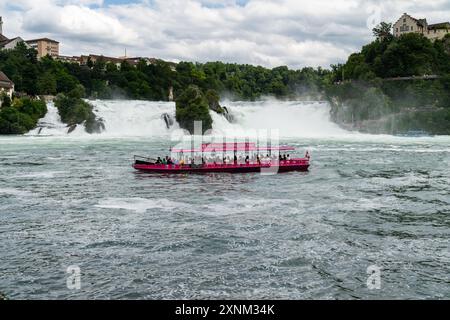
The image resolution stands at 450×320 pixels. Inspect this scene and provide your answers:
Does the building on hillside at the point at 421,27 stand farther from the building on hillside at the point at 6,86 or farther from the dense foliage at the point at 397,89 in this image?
the building on hillside at the point at 6,86

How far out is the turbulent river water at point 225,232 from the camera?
14.0m

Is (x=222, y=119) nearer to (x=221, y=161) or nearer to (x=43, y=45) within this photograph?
(x=221, y=161)

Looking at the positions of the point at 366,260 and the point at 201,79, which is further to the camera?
the point at 201,79

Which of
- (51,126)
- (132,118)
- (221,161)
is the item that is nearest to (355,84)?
(132,118)

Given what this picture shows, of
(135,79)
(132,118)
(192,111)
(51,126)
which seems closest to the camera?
(51,126)

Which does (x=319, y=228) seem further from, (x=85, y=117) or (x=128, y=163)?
(x=85, y=117)

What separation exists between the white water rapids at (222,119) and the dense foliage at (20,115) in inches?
39.5

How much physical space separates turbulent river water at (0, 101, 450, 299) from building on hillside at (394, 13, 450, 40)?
76115 mm

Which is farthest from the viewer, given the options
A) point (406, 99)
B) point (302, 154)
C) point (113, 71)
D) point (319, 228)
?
point (113, 71)

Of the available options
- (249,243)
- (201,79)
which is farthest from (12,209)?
(201,79)

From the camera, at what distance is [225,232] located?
750 inches

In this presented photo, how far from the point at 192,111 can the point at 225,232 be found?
5356cm

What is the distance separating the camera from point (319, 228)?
64.5 ft

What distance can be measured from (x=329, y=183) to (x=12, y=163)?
23.8 meters
